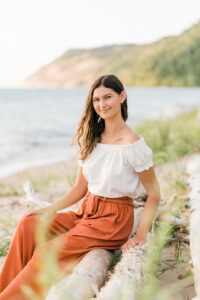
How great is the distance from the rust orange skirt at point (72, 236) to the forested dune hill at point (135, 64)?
49.4 metres

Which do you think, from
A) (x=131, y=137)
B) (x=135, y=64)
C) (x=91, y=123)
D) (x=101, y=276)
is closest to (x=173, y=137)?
(x=91, y=123)

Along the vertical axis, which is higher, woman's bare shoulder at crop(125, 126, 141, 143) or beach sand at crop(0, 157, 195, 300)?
woman's bare shoulder at crop(125, 126, 141, 143)

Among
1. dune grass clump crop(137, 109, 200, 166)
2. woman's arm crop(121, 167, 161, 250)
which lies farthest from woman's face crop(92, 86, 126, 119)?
dune grass clump crop(137, 109, 200, 166)

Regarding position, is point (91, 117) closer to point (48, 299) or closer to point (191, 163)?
point (48, 299)

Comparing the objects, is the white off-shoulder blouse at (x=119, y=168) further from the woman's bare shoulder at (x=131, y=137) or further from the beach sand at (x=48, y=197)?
the beach sand at (x=48, y=197)

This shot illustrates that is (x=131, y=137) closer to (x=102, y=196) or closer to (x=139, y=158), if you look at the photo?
(x=139, y=158)

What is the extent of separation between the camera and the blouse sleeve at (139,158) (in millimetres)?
3346

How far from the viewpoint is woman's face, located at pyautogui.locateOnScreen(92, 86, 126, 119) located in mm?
3430

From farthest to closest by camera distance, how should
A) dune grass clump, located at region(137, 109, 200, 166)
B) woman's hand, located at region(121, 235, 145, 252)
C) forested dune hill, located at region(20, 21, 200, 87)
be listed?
forested dune hill, located at region(20, 21, 200, 87) < dune grass clump, located at region(137, 109, 200, 166) < woman's hand, located at region(121, 235, 145, 252)

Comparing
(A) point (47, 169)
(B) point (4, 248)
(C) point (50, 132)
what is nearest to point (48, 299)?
(B) point (4, 248)

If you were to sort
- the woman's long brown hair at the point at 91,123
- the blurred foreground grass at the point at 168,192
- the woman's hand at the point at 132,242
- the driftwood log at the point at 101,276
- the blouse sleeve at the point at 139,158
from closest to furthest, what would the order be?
1. the blurred foreground grass at the point at 168,192
2. the driftwood log at the point at 101,276
3. the woman's hand at the point at 132,242
4. the blouse sleeve at the point at 139,158
5. the woman's long brown hair at the point at 91,123

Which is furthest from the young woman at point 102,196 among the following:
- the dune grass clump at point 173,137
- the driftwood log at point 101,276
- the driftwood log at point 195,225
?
the dune grass clump at point 173,137

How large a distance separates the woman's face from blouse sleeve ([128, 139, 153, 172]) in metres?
0.27

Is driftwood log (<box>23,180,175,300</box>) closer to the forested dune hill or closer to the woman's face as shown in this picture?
the woman's face
